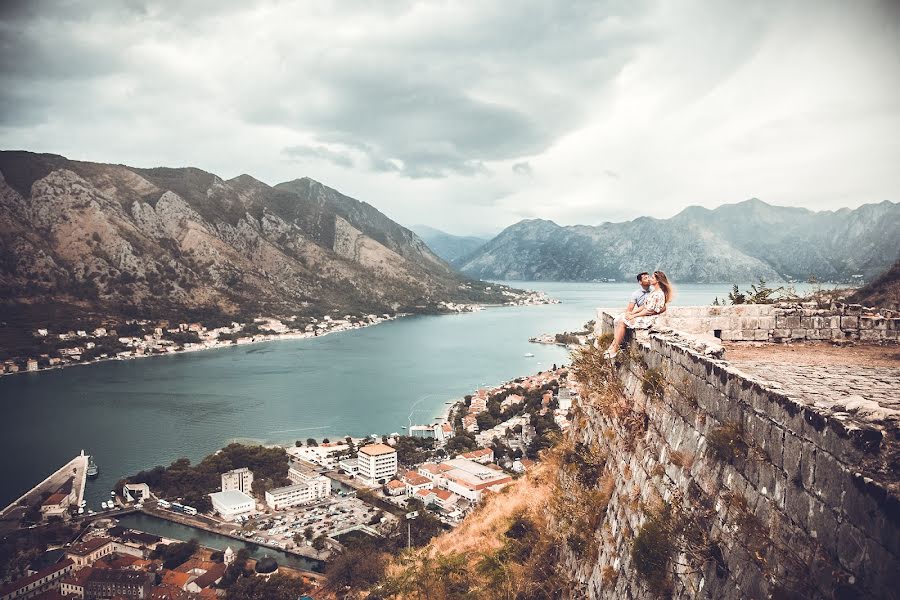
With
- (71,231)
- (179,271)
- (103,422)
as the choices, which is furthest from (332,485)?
(71,231)

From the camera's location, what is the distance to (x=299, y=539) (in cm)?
2962

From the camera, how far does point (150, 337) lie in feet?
303

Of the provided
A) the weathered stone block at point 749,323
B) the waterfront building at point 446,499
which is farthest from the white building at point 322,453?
the weathered stone block at point 749,323

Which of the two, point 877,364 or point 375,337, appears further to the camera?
point 375,337

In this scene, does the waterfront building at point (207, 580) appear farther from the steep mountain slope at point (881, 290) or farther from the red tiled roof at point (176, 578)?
the steep mountain slope at point (881, 290)

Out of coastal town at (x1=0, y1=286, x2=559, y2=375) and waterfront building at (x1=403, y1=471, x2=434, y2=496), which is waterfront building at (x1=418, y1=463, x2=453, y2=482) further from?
→ coastal town at (x1=0, y1=286, x2=559, y2=375)

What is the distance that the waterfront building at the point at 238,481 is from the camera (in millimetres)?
35097

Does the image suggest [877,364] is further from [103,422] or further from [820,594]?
[103,422]

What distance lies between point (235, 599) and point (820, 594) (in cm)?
2532

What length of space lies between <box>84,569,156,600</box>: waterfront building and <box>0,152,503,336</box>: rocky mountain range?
284ft

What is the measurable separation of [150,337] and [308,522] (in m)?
77.2

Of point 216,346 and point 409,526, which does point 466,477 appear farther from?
point 216,346

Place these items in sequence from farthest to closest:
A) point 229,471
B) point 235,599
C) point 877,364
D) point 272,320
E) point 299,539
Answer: point 272,320 < point 229,471 < point 299,539 < point 235,599 < point 877,364

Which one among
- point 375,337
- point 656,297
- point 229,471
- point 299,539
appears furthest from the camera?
point 375,337
